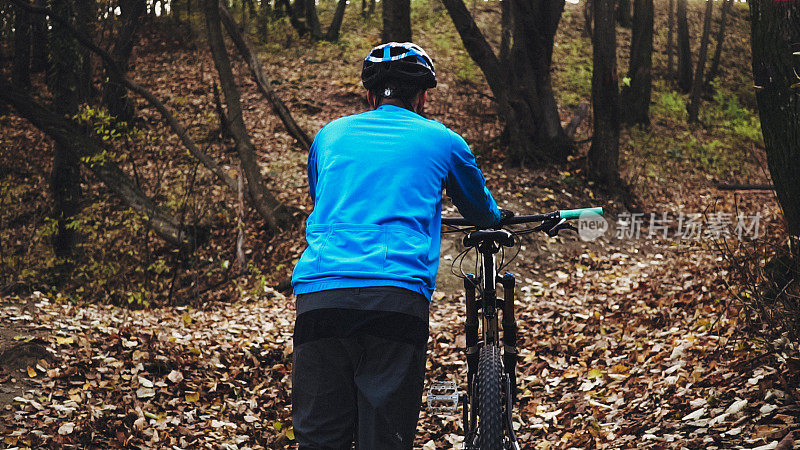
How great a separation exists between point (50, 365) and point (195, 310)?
354 cm

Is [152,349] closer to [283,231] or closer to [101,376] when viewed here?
[101,376]

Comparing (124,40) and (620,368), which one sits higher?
(124,40)

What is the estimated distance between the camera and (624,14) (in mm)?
27500

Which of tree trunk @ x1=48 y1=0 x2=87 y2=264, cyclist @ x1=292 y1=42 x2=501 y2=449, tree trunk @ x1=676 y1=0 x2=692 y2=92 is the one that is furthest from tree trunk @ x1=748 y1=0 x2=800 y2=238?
tree trunk @ x1=676 y1=0 x2=692 y2=92

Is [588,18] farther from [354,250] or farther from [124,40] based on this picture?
[354,250]

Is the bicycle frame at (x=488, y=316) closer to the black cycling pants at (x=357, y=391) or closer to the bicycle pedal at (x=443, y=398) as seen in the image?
the bicycle pedal at (x=443, y=398)

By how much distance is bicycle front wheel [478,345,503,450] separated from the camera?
10.0 ft

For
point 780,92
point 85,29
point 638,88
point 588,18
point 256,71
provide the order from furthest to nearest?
1. point 588,18
2. point 638,88
3. point 256,71
4. point 85,29
5. point 780,92

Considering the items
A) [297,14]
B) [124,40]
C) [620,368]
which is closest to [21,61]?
[124,40]

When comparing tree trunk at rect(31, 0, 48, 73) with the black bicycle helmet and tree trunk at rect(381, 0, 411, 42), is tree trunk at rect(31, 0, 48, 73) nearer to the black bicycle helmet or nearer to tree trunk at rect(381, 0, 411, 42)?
tree trunk at rect(381, 0, 411, 42)

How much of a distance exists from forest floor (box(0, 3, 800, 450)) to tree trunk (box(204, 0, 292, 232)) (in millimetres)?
540

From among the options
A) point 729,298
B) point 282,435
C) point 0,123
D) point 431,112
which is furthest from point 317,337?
point 0,123

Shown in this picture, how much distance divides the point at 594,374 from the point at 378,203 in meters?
4.63

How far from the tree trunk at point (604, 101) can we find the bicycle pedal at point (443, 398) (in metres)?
11.3
